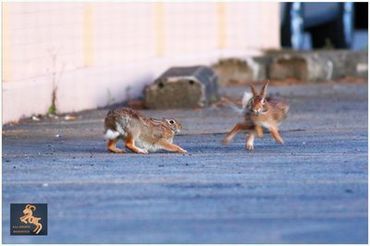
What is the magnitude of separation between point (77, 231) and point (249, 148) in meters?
4.35

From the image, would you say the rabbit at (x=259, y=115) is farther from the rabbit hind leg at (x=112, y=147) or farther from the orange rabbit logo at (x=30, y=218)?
the orange rabbit logo at (x=30, y=218)

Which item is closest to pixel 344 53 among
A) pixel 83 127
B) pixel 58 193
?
pixel 83 127

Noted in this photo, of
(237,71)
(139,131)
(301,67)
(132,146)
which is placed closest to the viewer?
(139,131)

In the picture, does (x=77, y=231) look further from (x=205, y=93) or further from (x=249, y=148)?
(x=205, y=93)

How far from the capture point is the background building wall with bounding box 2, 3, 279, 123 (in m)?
16.6

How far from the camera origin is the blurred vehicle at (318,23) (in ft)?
91.0

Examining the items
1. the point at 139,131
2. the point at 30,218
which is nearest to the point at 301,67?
the point at 139,131

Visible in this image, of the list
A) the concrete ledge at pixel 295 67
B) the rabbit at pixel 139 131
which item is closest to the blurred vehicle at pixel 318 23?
the concrete ledge at pixel 295 67

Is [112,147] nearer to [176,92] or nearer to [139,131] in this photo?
[139,131]

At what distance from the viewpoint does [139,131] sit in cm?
1252

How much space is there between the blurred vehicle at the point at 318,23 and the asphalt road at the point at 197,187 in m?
12.3

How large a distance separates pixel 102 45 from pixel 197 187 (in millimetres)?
8982

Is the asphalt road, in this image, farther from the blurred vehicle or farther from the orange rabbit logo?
the blurred vehicle

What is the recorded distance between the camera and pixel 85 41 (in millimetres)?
18766
